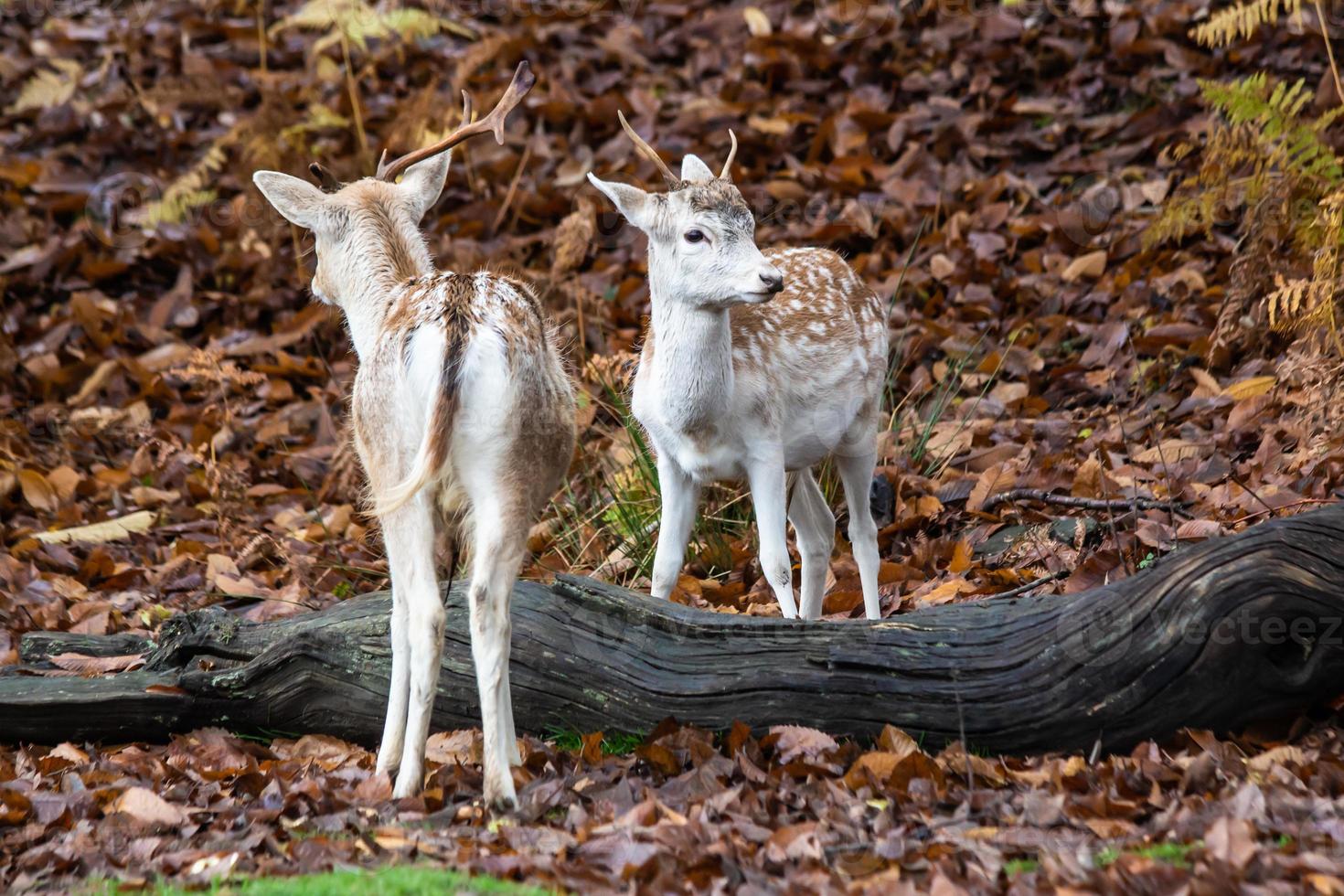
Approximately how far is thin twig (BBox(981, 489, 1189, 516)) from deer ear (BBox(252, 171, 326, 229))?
12.0 feet

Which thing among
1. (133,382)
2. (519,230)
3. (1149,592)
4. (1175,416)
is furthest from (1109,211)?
(133,382)

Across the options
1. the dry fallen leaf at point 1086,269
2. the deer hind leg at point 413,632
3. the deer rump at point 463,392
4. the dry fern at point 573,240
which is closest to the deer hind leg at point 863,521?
the deer rump at point 463,392

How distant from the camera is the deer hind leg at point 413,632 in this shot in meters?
5.03

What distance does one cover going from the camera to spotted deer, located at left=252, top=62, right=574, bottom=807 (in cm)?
494

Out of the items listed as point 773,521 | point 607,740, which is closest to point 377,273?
point 773,521

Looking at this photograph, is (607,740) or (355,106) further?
(355,106)

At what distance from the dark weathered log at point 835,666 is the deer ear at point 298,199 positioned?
1664 mm

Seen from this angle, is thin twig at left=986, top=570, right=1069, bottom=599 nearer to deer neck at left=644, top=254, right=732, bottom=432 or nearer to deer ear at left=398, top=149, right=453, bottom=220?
deer neck at left=644, top=254, right=732, bottom=432

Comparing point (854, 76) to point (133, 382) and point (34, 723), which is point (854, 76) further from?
point (34, 723)

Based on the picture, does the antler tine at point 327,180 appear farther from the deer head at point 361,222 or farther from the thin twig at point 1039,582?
the thin twig at point 1039,582

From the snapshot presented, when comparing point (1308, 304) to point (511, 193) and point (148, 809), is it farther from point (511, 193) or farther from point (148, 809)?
point (511, 193)

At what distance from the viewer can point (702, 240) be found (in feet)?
20.5

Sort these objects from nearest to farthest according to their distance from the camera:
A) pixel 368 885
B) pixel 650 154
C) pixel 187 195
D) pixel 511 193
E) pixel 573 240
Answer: pixel 368 885, pixel 650 154, pixel 573 240, pixel 511 193, pixel 187 195

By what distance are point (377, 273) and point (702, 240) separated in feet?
4.51
